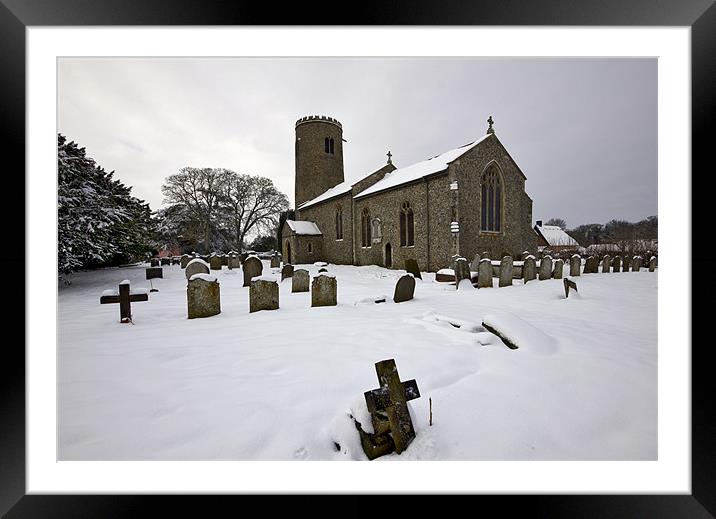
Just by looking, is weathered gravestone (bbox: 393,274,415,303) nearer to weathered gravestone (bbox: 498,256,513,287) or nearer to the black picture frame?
weathered gravestone (bbox: 498,256,513,287)

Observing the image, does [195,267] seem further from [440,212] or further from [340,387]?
[440,212]

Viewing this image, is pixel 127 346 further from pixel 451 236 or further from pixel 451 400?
pixel 451 236

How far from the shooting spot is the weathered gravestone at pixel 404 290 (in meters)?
4.54

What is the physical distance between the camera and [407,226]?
1248 cm

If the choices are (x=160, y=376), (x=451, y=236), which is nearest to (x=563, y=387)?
(x=160, y=376)

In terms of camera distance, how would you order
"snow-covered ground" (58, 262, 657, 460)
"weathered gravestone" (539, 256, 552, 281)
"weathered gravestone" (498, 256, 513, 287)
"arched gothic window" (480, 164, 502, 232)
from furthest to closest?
1. "arched gothic window" (480, 164, 502, 232)
2. "weathered gravestone" (539, 256, 552, 281)
3. "weathered gravestone" (498, 256, 513, 287)
4. "snow-covered ground" (58, 262, 657, 460)

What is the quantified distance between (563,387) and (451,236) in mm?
9709

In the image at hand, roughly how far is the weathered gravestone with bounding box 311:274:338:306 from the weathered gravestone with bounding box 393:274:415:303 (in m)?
1.16

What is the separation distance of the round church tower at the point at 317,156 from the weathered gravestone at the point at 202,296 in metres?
17.7

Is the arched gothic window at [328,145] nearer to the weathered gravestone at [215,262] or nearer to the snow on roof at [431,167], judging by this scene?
the snow on roof at [431,167]

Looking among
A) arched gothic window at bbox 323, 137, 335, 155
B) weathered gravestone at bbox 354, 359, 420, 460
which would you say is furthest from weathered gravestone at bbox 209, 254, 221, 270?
arched gothic window at bbox 323, 137, 335, 155

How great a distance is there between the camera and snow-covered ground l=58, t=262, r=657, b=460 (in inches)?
49.1
